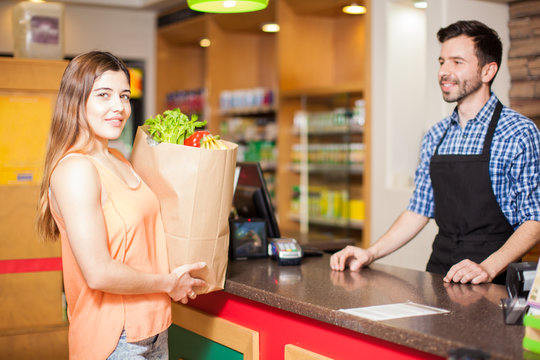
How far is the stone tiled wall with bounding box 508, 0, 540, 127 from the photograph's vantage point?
4371mm

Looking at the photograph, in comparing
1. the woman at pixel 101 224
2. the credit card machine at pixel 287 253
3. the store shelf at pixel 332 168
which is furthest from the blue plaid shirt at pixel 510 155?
the store shelf at pixel 332 168

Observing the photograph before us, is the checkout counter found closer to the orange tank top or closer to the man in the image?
the man

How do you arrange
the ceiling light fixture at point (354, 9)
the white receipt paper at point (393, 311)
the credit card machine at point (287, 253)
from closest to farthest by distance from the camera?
the white receipt paper at point (393, 311) < the credit card machine at point (287, 253) < the ceiling light fixture at point (354, 9)

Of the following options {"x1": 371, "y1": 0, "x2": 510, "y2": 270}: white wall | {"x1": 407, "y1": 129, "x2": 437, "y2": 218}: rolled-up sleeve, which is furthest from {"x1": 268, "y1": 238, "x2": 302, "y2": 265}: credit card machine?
{"x1": 371, "y1": 0, "x2": 510, "y2": 270}: white wall

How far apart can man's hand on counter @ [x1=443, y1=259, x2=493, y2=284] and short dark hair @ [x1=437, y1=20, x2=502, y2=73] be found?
955 mm

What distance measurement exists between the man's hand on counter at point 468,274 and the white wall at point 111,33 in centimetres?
630

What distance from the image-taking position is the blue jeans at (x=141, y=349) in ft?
6.58

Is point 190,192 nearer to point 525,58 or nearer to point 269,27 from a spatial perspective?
point 525,58

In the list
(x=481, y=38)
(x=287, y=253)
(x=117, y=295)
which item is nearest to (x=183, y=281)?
(x=117, y=295)

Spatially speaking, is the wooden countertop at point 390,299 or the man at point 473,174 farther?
the man at point 473,174

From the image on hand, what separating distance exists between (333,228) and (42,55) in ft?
11.5

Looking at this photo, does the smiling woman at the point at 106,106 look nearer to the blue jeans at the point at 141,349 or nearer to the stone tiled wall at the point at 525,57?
the blue jeans at the point at 141,349

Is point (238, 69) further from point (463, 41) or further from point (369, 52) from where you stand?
point (463, 41)

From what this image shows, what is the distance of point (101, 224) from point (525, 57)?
140 inches
